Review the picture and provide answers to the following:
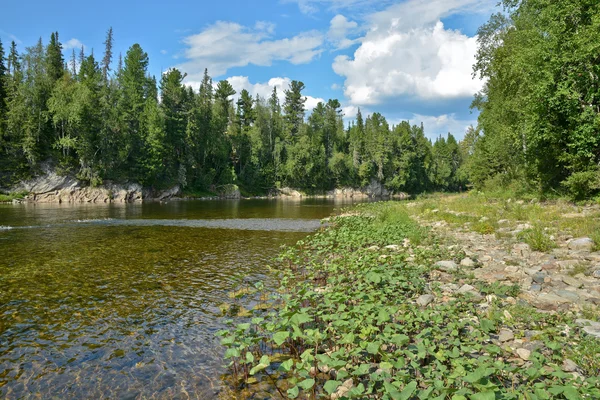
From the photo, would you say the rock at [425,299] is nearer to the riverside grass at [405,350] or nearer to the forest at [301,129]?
the riverside grass at [405,350]

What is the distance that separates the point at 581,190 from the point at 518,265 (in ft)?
47.0

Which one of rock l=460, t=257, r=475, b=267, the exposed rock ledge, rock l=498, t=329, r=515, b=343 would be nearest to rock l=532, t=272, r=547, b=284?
rock l=460, t=257, r=475, b=267

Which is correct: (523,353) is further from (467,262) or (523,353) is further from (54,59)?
(54,59)

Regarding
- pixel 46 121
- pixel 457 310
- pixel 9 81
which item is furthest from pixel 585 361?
pixel 9 81

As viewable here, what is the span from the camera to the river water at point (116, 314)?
646 centimetres

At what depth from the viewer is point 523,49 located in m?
23.7

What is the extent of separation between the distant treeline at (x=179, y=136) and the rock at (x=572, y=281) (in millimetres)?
71305

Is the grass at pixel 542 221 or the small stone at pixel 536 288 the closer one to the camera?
the small stone at pixel 536 288

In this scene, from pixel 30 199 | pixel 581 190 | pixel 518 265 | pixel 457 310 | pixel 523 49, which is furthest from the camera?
pixel 30 199

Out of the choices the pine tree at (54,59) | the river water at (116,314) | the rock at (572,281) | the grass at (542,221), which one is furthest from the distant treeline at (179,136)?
the rock at (572,281)

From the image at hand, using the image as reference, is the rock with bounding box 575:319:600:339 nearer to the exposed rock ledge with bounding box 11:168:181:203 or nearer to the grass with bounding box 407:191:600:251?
the grass with bounding box 407:191:600:251

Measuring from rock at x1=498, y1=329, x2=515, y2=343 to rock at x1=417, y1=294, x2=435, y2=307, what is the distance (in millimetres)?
1837

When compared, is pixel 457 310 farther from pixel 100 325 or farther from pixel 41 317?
pixel 41 317

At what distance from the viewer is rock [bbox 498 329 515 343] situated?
6.34 meters
